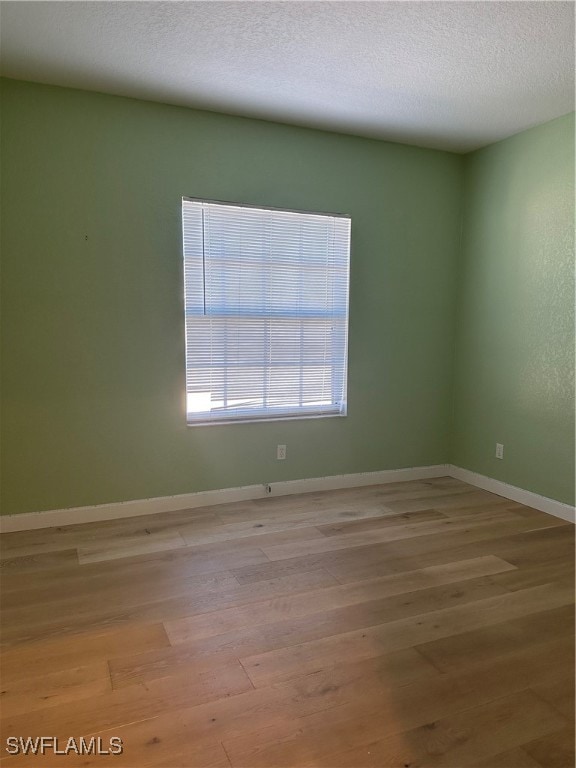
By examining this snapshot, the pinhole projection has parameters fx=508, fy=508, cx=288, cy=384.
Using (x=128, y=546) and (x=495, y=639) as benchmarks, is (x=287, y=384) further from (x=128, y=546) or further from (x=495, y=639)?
(x=495, y=639)

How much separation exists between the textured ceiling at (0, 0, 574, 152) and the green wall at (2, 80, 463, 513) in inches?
10.2

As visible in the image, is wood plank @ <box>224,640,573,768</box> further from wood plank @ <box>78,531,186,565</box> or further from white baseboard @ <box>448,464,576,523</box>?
white baseboard @ <box>448,464,576,523</box>

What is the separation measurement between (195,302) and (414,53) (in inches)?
74.0

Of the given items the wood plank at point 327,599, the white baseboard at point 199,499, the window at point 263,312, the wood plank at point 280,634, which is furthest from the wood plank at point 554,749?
the window at point 263,312

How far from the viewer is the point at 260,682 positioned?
1812 mm

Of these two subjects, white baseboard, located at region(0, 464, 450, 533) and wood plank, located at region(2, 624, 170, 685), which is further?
white baseboard, located at region(0, 464, 450, 533)

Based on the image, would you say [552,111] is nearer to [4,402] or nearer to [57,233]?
[57,233]

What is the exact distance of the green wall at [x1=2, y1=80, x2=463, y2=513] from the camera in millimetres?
2998

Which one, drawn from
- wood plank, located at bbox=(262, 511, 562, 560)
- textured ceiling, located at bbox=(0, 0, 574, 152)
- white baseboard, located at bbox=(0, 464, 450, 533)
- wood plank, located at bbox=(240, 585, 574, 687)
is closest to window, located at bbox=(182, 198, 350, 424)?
white baseboard, located at bbox=(0, 464, 450, 533)

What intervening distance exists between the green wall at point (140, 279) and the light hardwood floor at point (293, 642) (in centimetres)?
48

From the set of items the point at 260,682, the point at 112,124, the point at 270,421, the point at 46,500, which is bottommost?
the point at 260,682

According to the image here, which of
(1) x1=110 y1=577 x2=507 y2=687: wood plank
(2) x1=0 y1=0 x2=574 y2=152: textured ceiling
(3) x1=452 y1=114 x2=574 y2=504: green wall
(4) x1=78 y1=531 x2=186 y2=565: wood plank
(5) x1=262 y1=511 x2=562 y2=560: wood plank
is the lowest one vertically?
(1) x1=110 y1=577 x2=507 y2=687: wood plank

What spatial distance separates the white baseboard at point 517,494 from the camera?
133 inches

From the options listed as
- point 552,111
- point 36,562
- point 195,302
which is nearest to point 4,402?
point 36,562
